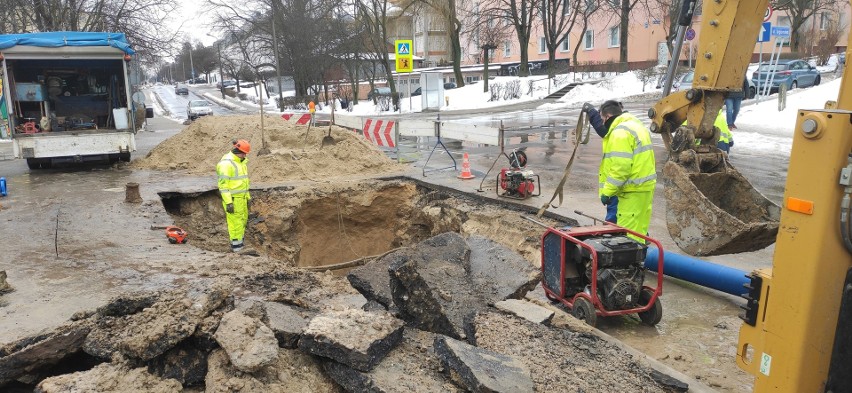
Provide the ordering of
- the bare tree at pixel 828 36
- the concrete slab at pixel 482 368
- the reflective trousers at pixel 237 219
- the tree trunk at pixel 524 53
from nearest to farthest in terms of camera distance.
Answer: the concrete slab at pixel 482 368 < the reflective trousers at pixel 237 219 < the bare tree at pixel 828 36 < the tree trunk at pixel 524 53

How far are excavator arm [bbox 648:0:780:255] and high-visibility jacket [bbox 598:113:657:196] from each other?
0.80ft

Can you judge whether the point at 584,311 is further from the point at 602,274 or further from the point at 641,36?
the point at 641,36

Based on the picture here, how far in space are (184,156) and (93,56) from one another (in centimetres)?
309

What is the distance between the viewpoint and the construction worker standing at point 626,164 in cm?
573

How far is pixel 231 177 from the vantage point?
8.47 meters

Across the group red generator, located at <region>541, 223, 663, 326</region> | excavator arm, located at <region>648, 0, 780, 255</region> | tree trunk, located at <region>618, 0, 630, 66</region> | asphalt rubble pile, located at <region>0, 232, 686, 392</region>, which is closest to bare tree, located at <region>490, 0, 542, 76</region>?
tree trunk, located at <region>618, 0, 630, 66</region>

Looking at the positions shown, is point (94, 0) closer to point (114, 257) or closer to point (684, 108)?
point (114, 257)

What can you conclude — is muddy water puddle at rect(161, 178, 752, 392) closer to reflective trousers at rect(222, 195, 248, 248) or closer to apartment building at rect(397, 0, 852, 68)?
reflective trousers at rect(222, 195, 248, 248)

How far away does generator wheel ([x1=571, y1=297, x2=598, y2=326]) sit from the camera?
496 centimetres

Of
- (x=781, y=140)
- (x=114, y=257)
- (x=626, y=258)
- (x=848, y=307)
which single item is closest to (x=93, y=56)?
(x=114, y=257)

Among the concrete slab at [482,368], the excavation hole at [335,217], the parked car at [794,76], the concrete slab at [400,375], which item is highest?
the parked car at [794,76]

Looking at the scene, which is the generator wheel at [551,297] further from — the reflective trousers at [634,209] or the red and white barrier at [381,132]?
the red and white barrier at [381,132]

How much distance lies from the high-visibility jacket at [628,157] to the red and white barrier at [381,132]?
858 centimetres

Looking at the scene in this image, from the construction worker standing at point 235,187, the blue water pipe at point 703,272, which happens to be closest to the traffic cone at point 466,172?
the construction worker standing at point 235,187
